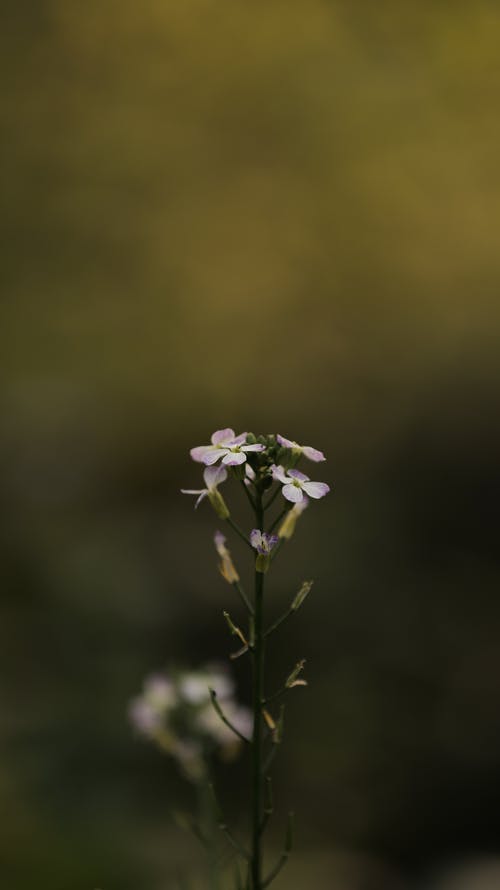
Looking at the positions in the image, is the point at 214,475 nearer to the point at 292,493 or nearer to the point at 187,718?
the point at 292,493

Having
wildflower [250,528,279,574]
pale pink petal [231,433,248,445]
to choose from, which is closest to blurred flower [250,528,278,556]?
wildflower [250,528,279,574]

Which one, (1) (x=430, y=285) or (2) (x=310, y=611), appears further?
(1) (x=430, y=285)

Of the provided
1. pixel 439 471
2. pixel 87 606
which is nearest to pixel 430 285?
pixel 439 471

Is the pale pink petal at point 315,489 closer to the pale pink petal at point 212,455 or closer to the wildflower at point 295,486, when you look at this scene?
the wildflower at point 295,486

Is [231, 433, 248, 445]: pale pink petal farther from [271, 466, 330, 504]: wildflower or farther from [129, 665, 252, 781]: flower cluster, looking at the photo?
[129, 665, 252, 781]: flower cluster

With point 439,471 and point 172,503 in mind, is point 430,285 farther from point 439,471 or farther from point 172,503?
point 172,503

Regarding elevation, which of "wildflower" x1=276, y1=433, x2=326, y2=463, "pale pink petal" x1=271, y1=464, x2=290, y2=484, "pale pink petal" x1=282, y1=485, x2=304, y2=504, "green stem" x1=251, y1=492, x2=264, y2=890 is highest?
"wildflower" x1=276, y1=433, x2=326, y2=463

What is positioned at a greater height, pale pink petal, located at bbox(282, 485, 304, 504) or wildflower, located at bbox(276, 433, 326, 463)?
wildflower, located at bbox(276, 433, 326, 463)
